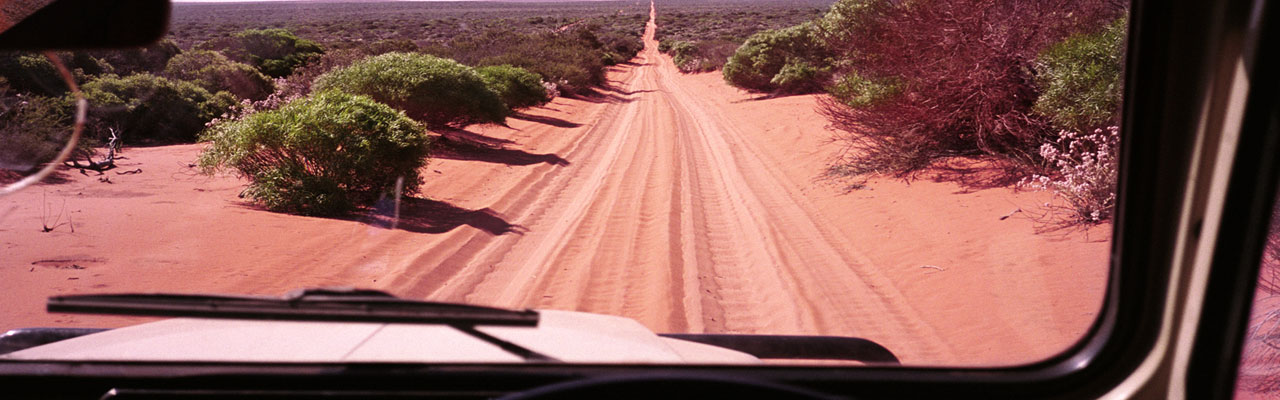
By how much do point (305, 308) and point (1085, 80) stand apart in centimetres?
820

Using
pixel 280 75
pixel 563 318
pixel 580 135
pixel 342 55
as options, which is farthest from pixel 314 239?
pixel 280 75

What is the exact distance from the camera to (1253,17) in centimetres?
154

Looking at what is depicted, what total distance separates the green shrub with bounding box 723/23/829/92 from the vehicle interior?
23.0 metres

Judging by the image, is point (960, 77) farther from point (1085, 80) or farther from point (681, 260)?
point (681, 260)

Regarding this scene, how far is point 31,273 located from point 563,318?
3.50 m

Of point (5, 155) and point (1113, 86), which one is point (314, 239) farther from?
point (1113, 86)

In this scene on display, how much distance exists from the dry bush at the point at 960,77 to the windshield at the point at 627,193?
0.13ft

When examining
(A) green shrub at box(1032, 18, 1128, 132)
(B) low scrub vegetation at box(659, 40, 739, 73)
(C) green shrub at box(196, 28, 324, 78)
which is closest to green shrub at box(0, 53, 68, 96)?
(A) green shrub at box(1032, 18, 1128, 132)

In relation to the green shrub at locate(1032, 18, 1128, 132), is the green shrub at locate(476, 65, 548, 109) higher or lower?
lower

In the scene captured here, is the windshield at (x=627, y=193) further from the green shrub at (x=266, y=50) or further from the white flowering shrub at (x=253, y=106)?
the green shrub at (x=266, y=50)

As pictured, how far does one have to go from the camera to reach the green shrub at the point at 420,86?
48.2 feet

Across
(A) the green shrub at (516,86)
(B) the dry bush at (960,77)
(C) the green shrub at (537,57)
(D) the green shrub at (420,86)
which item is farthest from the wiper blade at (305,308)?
(C) the green shrub at (537,57)

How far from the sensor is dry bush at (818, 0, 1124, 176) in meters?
9.59

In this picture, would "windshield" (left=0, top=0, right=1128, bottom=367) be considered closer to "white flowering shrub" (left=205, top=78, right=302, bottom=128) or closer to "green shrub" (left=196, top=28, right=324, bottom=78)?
"white flowering shrub" (left=205, top=78, right=302, bottom=128)
